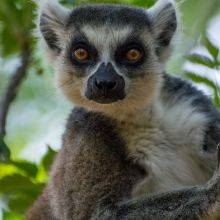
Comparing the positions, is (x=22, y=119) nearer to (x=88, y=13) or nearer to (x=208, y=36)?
(x=88, y=13)

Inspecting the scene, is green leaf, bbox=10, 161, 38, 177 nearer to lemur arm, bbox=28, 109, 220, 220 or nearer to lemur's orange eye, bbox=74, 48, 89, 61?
lemur arm, bbox=28, 109, 220, 220

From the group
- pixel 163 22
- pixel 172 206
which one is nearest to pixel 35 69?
pixel 163 22

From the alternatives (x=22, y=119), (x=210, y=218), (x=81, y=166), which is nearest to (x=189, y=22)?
(x=81, y=166)

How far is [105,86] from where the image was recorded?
5.79 meters

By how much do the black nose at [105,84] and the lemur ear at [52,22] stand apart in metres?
1.03

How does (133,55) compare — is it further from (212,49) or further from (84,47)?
(212,49)

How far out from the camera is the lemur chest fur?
5684 mm

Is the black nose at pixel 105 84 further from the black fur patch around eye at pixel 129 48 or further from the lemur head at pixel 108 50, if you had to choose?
the black fur patch around eye at pixel 129 48

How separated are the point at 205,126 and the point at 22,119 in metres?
3.77

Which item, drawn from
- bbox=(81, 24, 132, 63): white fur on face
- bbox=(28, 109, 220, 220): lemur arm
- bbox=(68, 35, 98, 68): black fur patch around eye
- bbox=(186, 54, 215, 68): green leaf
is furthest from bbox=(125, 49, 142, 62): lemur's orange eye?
bbox=(186, 54, 215, 68): green leaf

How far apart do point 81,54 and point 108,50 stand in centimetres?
28

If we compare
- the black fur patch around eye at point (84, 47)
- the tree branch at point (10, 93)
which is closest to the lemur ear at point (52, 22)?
the black fur patch around eye at point (84, 47)

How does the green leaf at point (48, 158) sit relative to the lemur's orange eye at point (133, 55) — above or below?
below

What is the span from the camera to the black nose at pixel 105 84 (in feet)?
19.0
